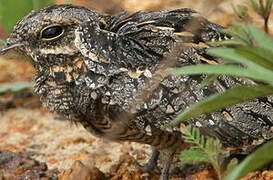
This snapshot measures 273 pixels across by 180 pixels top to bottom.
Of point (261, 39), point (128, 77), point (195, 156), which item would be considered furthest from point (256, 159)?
point (128, 77)

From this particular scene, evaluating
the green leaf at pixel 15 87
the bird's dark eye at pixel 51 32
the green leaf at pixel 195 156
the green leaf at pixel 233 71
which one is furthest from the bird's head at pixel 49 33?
the green leaf at pixel 233 71

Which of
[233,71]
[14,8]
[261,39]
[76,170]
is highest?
[14,8]

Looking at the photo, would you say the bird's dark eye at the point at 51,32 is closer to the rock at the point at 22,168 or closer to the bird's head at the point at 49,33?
the bird's head at the point at 49,33

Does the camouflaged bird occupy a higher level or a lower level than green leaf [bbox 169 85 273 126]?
higher

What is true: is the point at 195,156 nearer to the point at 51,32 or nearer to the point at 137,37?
the point at 137,37

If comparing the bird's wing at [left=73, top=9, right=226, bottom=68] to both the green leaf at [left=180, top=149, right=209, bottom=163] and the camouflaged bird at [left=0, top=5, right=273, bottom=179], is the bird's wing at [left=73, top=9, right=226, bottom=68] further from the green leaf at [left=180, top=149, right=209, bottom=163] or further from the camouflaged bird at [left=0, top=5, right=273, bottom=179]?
the green leaf at [left=180, top=149, right=209, bottom=163]

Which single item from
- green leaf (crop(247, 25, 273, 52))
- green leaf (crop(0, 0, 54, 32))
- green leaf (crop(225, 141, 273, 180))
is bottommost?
green leaf (crop(225, 141, 273, 180))

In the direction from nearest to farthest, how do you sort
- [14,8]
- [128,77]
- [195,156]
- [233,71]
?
[233,71]
[195,156]
[128,77]
[14,8]

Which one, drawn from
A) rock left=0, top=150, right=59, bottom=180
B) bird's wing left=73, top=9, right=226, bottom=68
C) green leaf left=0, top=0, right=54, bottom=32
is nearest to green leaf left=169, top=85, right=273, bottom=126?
bird's wing left=73, top=9, right=226, bottom=68
